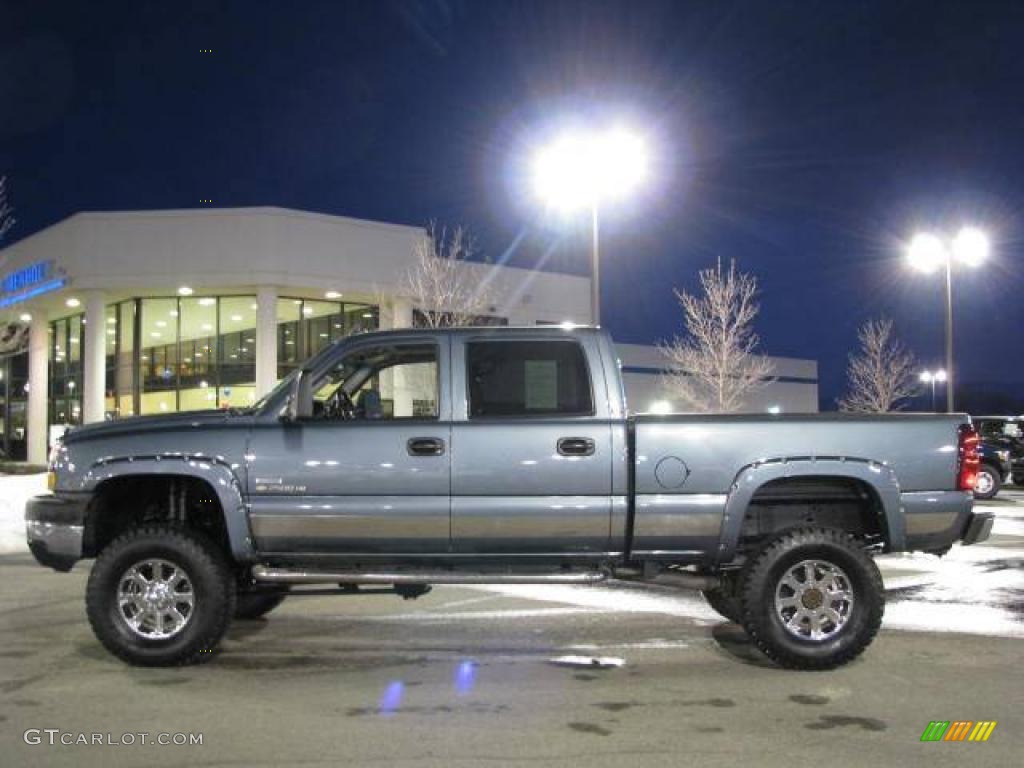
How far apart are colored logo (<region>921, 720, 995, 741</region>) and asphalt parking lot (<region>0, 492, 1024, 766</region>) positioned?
0.05m

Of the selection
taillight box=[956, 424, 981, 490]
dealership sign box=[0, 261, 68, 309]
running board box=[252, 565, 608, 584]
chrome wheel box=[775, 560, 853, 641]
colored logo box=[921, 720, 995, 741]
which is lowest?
colored logo box=[921, 720, 995, 741]

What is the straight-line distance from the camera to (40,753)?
456 cm

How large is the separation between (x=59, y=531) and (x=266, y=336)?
25.1m

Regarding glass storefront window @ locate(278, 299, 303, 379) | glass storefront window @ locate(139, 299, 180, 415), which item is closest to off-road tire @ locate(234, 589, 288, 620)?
glass storefront window @ locate(278, 299, 303, 379)

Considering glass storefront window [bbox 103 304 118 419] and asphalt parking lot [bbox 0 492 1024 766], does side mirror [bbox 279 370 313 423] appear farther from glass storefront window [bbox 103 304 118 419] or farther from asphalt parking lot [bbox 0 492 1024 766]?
glass storefront window [bbox 103 304 118 419]

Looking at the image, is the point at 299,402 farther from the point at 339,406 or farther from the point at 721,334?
the point at 721,334

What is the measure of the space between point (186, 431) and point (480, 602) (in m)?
3.47

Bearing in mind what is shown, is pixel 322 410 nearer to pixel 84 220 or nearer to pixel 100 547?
pixel 100 547

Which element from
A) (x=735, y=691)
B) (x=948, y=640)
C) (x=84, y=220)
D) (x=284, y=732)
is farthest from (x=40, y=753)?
(x=84, y=220)

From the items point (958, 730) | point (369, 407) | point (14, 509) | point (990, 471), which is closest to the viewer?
point (958, 730)

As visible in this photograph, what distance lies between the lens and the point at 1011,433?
2266 cm

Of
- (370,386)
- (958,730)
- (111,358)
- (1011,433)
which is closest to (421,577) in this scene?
(370,386)

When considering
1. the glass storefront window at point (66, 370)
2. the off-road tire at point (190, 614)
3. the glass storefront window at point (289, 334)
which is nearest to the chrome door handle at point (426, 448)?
the off-road tire at point (190, 614)

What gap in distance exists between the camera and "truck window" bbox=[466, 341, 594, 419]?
246 inches
